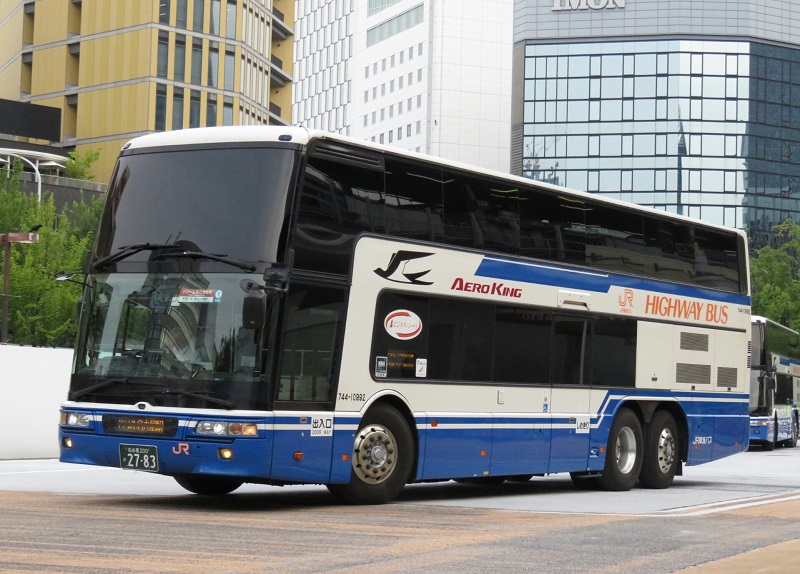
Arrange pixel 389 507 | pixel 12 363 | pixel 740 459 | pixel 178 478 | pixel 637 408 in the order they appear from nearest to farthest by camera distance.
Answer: pixel 389 507
pixel 178 478
pixel 637 408
pixel 12 363
pixel 740 459

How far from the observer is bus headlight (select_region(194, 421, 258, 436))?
14602 mm

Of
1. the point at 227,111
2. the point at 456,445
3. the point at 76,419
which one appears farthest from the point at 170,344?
the point at 227,111

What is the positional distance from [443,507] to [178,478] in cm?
301

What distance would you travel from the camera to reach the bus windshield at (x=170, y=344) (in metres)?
14.7

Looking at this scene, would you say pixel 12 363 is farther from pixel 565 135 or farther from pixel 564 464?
pixel 565 135

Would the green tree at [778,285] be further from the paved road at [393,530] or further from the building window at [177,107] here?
the paved road at [393,530]

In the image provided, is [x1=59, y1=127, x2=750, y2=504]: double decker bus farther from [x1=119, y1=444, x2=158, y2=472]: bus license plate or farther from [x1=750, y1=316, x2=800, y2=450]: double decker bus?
[x1=750, y1=316, x2=800, y2=450]: double decker bus

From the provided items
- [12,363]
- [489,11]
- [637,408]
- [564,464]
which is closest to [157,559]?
[564,464]

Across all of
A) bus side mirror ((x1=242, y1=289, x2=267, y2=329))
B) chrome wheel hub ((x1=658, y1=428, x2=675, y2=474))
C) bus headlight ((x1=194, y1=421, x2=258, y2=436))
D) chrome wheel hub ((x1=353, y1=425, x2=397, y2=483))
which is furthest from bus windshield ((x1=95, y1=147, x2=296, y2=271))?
chrome wheel hub ((x1=658, y1=428, x2=675, y2=474))

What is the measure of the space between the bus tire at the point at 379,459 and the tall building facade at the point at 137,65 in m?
66.2

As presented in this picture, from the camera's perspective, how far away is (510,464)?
59.5ft

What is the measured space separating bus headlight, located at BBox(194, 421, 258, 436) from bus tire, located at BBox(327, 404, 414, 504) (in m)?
1.50

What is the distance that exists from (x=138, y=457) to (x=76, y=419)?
92cm

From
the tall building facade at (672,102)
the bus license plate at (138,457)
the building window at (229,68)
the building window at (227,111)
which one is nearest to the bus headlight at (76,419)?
the bus license plate at (138,457)
